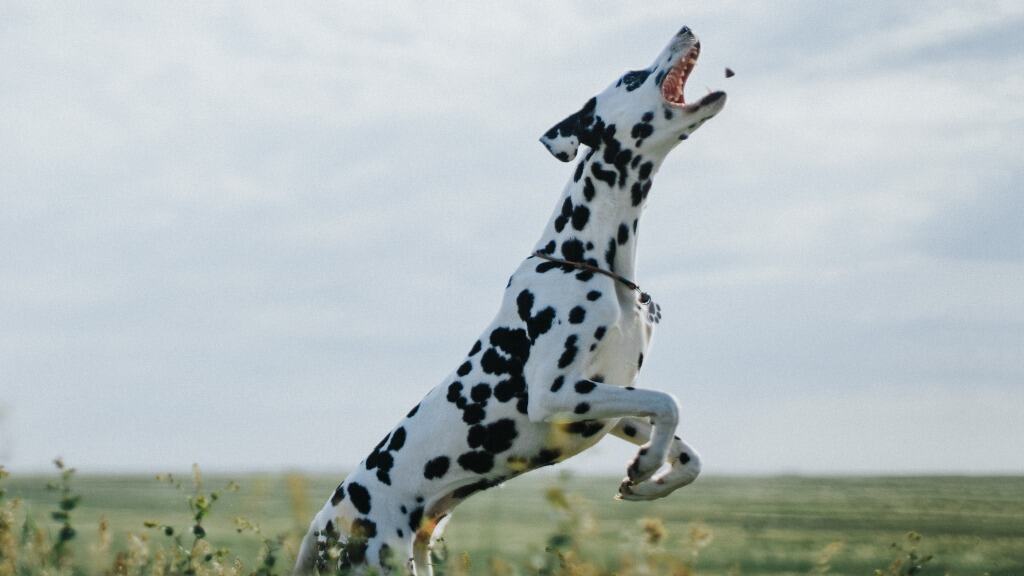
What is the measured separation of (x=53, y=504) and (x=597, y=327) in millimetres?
2706

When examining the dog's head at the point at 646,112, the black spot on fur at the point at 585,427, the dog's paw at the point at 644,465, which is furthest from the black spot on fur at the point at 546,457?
the dog's head at the point at 646,112

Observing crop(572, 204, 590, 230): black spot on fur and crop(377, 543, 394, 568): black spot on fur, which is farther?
crop(572, 204, 590, 230): black spot on fur

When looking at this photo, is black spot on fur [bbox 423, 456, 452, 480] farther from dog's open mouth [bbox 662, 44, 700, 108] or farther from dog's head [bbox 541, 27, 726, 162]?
dog's open mouth [bbox 662, 44, 700, 108]

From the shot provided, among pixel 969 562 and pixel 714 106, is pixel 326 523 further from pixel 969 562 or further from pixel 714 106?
pixel 969 562

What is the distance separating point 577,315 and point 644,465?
2.71 ft

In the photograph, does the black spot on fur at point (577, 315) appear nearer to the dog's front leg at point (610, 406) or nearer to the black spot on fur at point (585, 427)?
the dog's front leg at point (610, 406)

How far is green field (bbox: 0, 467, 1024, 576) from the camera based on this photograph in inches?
155

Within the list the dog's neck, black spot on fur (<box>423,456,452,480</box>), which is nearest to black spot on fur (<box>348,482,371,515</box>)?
black spot on fur (<box>423,456,452,480</box>)

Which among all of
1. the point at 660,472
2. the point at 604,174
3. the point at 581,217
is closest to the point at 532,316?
the point at 581,217

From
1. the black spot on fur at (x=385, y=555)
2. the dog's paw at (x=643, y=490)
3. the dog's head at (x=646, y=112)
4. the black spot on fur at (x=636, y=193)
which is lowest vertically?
the black spot on fur at (x=385, y=555)

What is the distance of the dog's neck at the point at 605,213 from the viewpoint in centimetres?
584

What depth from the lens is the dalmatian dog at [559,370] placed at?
5.51 m

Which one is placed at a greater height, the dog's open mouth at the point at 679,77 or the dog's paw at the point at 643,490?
the dog's open mouth at the point at 679,77

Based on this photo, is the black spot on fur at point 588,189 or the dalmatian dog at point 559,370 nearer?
the dalmatian dog at point 559,370
